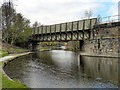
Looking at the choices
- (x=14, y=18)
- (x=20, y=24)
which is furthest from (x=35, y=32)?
(x=14, y=18)

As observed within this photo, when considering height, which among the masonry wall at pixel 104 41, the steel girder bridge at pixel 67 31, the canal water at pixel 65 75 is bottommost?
the canal water at pixel 65 75

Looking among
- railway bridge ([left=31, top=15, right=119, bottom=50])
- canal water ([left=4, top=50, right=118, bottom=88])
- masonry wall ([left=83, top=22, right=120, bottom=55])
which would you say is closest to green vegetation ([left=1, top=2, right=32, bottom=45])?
railway bridge ([left=31, top=15, right=119, bottom=50])

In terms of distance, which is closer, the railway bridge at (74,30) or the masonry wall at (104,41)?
the masonry wall at (104,41)

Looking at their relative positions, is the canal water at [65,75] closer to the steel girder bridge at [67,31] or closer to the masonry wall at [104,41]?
the masonry wall at [104,41]

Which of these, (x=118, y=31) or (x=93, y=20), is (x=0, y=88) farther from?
(x=93, y=20)

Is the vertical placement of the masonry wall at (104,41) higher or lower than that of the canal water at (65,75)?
higher

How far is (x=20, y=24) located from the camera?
1907 inches

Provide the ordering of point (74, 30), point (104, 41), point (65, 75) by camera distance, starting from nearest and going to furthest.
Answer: point (65, 75) → point (104, 41) → point (74, 30)

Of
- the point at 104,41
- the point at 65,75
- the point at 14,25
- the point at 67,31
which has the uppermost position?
the point at 14,25

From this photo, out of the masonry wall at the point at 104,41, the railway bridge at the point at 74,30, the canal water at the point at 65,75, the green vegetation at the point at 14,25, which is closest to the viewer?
the canal water at the point at 65,75

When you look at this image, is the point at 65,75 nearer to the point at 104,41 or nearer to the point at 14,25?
the point at 104,41

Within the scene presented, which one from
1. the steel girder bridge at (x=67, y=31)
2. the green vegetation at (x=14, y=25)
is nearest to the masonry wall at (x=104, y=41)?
the steel girder bridge at (x=67, y=31)

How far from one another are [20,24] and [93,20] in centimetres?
3180

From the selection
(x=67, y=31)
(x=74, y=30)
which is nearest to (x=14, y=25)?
(x=67, y=31)
